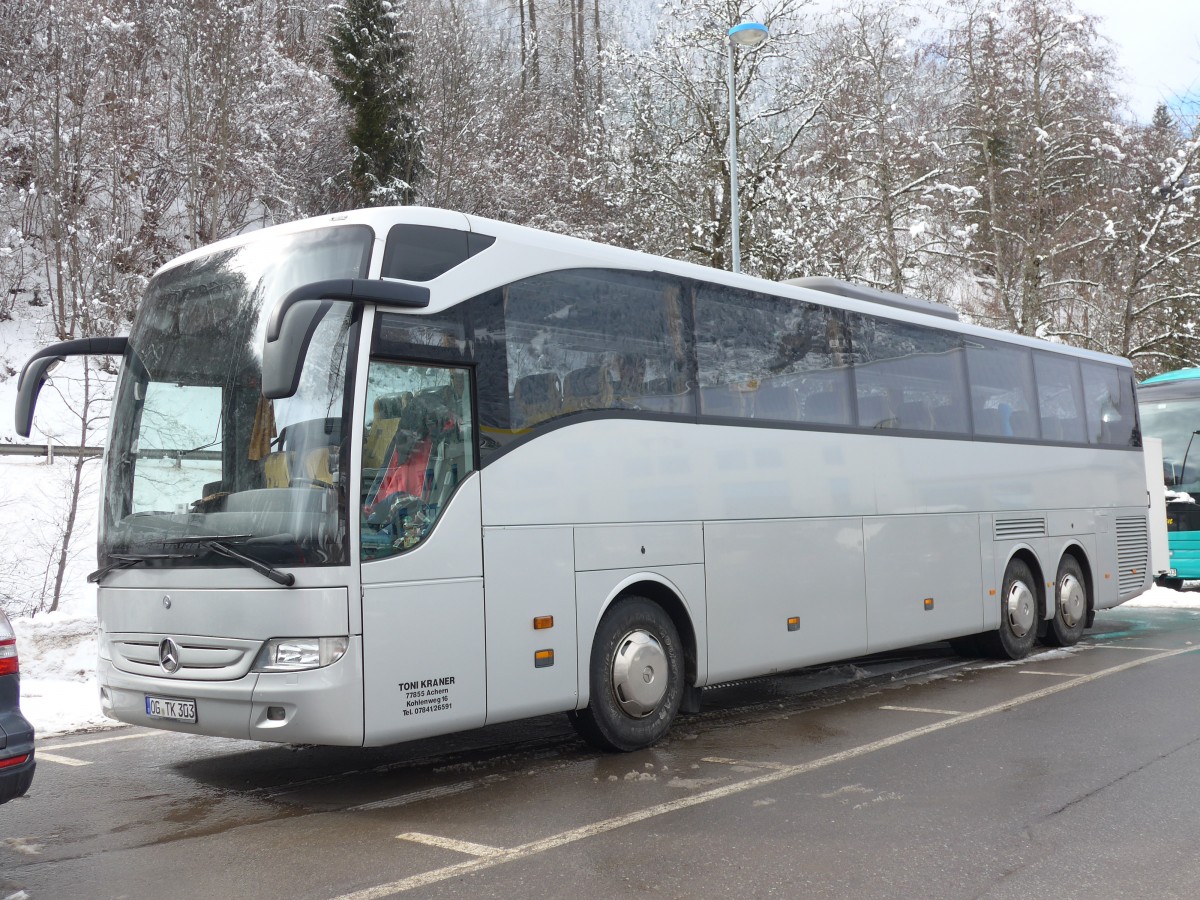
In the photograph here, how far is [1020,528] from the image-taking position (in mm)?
12922

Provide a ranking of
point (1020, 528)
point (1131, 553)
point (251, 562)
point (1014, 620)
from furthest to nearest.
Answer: point (1131, 553), point (1020, 528), point (1014, 620), point (251, 562)

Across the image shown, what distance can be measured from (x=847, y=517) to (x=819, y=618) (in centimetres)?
100

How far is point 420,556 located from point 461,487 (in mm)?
487

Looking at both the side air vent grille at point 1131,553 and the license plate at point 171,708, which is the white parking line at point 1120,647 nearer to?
the side air vent grille at point 1131,553

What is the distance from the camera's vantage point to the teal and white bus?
20156 millimetres

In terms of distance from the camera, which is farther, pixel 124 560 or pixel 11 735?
pixel 124 560

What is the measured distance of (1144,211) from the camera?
2973 centimetres

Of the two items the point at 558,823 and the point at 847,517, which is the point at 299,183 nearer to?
the point at 847,517

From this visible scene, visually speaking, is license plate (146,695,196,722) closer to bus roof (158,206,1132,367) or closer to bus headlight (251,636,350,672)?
bus headlight (251,636,350,672)

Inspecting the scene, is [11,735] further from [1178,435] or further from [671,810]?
[1178,435]

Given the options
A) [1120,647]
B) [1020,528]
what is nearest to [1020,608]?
[1020,528]

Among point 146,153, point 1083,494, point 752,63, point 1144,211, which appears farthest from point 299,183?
point 1083,494

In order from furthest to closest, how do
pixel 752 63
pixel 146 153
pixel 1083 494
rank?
1. pixel 146 153
2. pixel 752 63
3. pixel 1083 494

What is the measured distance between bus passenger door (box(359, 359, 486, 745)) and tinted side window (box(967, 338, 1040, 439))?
7.22 meters
